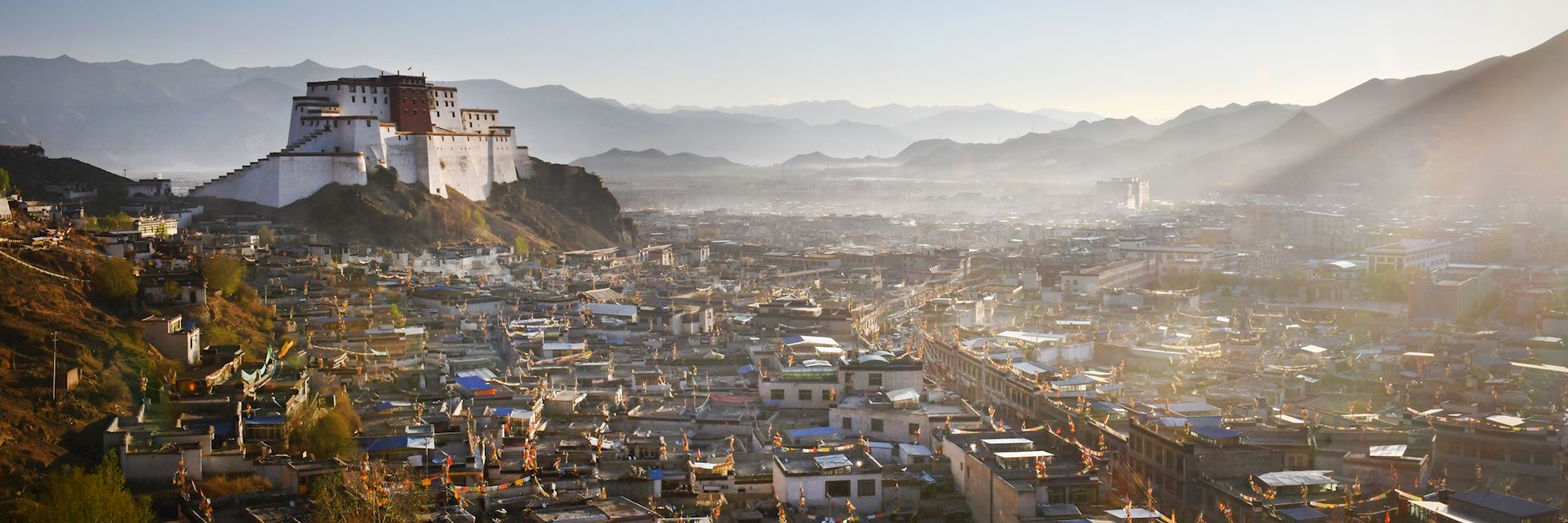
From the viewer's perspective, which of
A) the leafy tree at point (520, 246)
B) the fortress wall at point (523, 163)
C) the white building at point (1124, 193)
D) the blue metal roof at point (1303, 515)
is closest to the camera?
the blue metal roof at point (1303, 515)

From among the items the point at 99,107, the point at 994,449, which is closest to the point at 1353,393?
the point at 994,449

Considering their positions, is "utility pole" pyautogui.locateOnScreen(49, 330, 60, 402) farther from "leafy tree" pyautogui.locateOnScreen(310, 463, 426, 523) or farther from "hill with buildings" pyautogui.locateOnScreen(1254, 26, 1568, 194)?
"hill with buildings" pyautogui.locateOnScreen(1254, 26, 1568, 194)

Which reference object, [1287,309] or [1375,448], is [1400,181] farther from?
[1375,448]

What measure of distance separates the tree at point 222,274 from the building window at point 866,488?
33.5 feet

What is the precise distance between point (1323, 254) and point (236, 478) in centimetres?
3822

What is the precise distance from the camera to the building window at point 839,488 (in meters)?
12.7

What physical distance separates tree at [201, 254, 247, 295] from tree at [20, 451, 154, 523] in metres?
8.11

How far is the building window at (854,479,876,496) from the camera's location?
41.7ft

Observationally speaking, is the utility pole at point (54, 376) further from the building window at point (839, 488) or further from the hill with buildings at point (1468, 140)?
the hill with buildings at point (1468, 140)

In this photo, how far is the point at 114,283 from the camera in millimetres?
16438

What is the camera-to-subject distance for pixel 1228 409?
1694 centimetres

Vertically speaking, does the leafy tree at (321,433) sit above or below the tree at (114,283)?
below

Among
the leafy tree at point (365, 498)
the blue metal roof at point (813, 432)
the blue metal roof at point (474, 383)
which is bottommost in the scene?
the blue metal roof at point (813, 432)

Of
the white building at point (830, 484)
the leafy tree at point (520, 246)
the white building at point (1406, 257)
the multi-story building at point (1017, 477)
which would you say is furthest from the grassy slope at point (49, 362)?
the white building at point (1406, 257)
